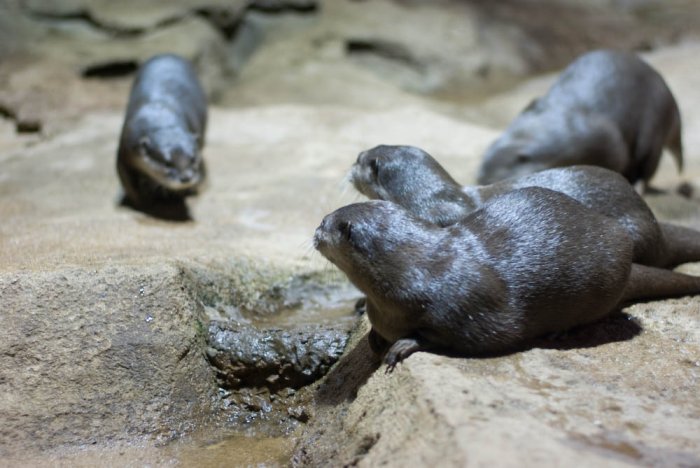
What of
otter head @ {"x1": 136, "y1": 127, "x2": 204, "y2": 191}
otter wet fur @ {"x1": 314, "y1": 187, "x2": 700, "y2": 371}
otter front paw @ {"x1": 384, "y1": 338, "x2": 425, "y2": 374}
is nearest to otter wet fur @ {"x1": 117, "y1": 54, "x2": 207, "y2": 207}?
otter head @ {"x1": 136, "y1": 127, "x2": 204, "y2": 191}

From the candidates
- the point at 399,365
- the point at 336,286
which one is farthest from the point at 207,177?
the point at 399,365

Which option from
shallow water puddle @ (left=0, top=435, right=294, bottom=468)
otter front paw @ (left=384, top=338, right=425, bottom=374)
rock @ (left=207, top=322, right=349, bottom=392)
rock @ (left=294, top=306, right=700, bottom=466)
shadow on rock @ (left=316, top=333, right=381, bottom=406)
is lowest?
shallow water puddle @ (left=0, top=435, right=294, bottom=468)

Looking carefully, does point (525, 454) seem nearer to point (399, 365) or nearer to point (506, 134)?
point (399, 365)

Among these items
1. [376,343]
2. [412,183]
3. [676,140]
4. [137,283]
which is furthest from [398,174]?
[676,140]

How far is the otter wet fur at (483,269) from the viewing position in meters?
2.22

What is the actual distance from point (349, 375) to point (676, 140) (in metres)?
3.61

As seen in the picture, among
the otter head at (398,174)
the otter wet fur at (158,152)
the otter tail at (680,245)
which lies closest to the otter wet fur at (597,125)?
the otter tail at (680,245)

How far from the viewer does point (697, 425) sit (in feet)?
6.19

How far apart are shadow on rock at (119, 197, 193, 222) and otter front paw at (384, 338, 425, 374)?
232cm

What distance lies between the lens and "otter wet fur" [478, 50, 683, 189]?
4.75m

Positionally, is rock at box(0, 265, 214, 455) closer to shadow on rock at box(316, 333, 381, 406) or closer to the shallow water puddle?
the shallow water puddle

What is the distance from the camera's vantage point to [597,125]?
4793mm

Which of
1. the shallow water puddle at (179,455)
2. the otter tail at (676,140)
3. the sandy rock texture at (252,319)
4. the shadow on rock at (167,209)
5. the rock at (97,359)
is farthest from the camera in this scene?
the otter tail at (676,140)

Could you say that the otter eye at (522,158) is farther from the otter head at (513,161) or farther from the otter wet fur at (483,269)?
the otter wet fur at (483,269)
